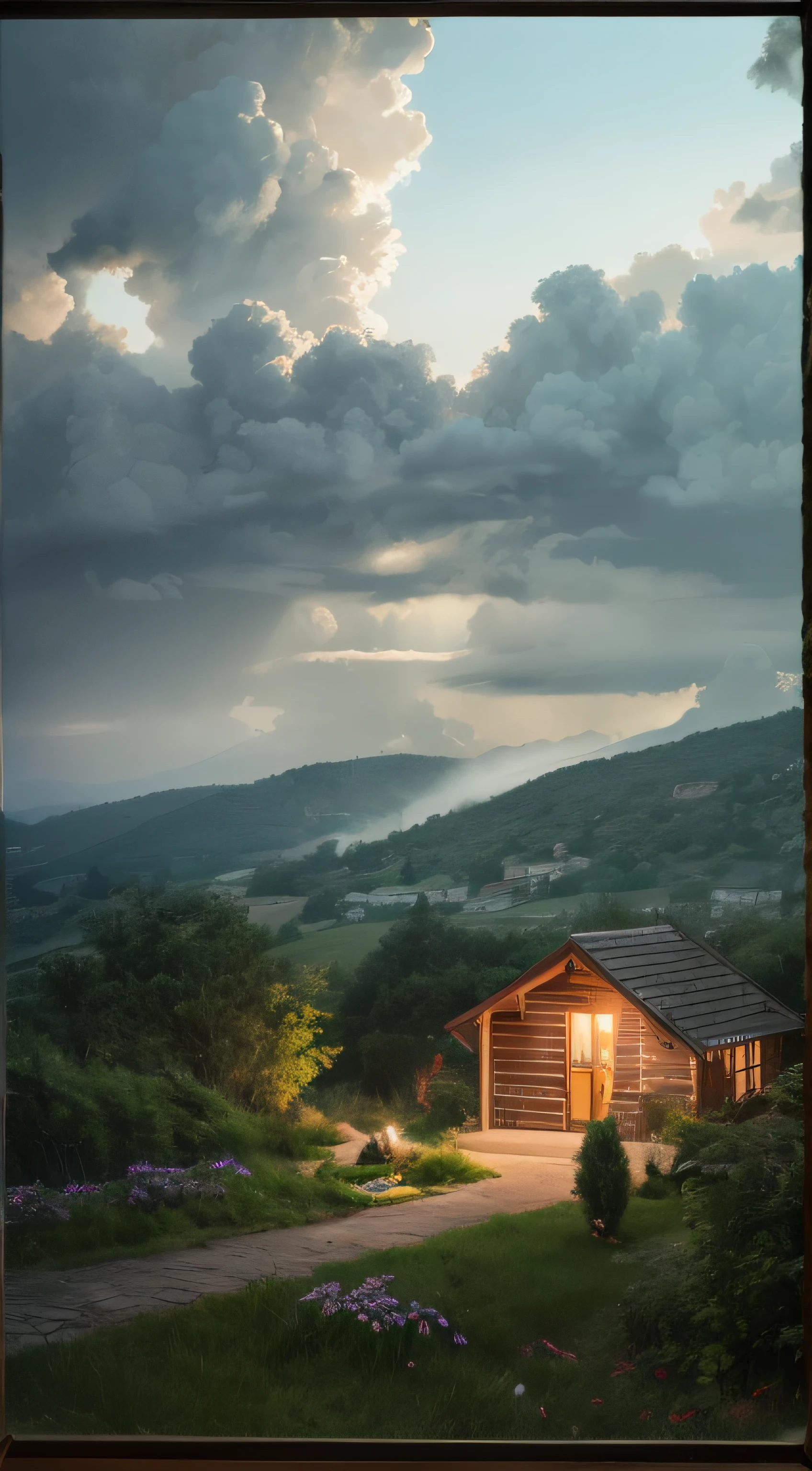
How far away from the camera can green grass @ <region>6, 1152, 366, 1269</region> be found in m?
2.74

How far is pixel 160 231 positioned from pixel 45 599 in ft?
3.94

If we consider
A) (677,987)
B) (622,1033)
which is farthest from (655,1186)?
(677,987)

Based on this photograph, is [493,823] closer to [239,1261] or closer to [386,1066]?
[386,1066]

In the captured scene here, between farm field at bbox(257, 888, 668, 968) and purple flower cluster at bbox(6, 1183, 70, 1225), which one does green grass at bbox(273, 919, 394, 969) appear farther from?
purple flower cluster at bbox(6, 1183, 70, 1225)

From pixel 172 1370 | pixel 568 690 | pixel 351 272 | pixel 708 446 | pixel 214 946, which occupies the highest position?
pixel 351 272

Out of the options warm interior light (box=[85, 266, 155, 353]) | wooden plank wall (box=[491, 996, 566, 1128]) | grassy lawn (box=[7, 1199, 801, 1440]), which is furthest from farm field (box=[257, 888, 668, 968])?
warm interior light (box=[85, 266, 155, 353])

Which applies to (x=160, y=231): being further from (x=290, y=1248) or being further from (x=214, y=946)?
(x=290, y=1248)

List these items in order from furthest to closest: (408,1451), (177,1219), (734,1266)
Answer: (177,1219) → (734,1266) → (408,1451)

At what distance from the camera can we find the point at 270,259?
114 inches

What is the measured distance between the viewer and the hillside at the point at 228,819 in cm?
288

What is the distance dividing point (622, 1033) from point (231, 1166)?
1.24 meters

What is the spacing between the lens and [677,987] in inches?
109

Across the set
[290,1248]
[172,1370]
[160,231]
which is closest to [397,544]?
[160,231]

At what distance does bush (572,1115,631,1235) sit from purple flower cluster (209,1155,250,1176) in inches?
38.8
